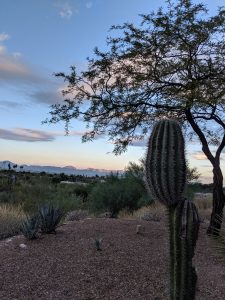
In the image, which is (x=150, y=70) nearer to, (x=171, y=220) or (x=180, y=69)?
(x=180, y=69)

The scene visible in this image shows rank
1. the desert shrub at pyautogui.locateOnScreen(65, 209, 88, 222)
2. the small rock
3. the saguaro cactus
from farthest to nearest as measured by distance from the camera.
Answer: the desert shrub at pyautogui.locateOnScreen(65, 209, 88, 222)
the small rock
the saguaro cactus

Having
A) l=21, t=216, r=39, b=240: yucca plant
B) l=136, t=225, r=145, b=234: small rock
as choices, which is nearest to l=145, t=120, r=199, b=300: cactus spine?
l=21, t=216, r=39, b=240: yucca plant

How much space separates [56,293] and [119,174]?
14.3 metres

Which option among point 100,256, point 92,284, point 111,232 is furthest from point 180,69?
point 92,284

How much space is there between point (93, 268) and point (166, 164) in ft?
11.8

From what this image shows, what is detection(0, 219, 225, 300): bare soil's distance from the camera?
718 cm

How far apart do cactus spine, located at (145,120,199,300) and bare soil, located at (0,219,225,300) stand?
1.54 m

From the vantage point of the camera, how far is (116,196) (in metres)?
18.0

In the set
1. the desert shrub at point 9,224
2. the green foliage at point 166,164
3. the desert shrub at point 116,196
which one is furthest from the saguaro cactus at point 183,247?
the desert shrub at point 116,196

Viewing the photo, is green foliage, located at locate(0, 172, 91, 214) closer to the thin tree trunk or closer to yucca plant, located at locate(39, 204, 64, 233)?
the thin tree trunk

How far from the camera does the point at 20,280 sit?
24.9 feet

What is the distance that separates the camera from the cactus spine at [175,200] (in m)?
4.86

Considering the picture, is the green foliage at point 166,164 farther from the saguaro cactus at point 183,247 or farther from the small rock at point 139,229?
the small rock at point 139,229

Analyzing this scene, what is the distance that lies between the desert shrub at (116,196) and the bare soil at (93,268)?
22.4 ft
